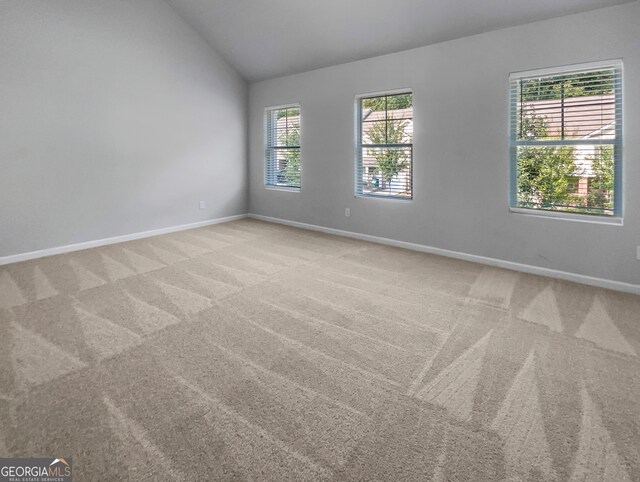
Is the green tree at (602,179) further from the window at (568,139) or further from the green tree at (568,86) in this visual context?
the green tree at (568,86)

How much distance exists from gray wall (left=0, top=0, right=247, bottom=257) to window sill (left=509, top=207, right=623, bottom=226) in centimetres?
467

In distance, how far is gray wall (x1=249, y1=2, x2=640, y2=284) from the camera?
10.6ft

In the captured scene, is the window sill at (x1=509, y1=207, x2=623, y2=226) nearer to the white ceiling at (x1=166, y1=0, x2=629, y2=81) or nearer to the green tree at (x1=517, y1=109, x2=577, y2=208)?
the green tree at (x1=517, y1=109, x2=577, y2=208)

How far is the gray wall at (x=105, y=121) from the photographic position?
3.98 meters

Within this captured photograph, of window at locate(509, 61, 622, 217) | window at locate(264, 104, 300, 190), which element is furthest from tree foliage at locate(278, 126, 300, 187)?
window at locate(509, 61, 622, 217)

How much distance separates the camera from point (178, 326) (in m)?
2.53

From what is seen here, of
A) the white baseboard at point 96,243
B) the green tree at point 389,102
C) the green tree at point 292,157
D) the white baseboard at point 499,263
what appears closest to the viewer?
the white baseboard at point 499,263

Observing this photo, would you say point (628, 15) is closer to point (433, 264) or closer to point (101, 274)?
point (433, 264)

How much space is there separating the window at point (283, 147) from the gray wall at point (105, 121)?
70 cm

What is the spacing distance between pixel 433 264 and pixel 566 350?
6.21 feet

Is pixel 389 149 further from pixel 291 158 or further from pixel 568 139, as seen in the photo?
pixel 568 139

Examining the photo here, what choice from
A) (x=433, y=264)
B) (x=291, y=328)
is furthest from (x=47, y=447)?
(x=433, y=264)

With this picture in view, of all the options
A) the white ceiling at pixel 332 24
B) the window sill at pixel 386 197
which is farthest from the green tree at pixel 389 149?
the white ceiling at pixel 332 24

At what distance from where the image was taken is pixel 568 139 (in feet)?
11.5
